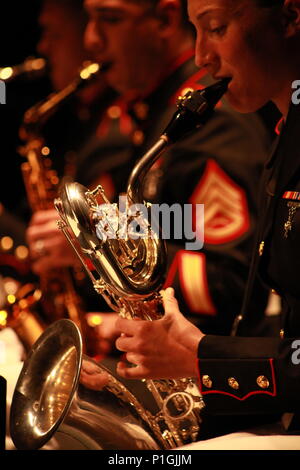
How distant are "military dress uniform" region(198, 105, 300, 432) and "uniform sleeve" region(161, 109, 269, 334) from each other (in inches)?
24.3

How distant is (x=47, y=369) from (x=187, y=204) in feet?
2.57

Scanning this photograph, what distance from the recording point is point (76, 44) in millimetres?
3531

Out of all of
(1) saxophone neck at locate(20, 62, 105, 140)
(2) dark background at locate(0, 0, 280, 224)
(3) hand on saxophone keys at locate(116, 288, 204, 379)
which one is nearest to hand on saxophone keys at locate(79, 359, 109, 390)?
(3) hand on saxophone keys at locate(116, 288, 204, 379)

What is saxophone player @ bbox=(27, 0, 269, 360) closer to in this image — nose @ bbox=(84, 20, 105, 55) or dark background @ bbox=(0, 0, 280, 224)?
nose @ bbox=(84, 20, 105, 55)

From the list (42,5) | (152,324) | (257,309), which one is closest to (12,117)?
(42,5)

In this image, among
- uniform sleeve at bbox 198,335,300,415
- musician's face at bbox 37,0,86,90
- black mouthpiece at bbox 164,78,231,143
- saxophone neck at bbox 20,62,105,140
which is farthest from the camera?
musician's face at bbox 37,0,86,90

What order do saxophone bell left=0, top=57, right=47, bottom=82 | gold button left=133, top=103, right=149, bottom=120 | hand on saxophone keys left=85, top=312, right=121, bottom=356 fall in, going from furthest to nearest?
1. saxophone bell left=0, top=57, right=47, bottom=82
2. gold button left=133, top=103, right=149, bottom=120
3. hand on saxophone keys left=85, top=312, right=121, bottom=356

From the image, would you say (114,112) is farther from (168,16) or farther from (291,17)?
(291,17)

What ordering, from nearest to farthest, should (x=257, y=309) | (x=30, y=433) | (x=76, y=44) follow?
(x=30, y=433)
(x=257, y=309)
(x=76, y=44)

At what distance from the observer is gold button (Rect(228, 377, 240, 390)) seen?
5.47ft

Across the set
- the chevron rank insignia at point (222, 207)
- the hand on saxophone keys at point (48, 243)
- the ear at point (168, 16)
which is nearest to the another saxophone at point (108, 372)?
the chevron rank insignia at point (222, 207)

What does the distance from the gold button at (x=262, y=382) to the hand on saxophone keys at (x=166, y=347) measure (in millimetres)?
134

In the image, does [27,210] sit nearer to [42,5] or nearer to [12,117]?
[12,117]

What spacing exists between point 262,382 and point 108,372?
1.32 feet
